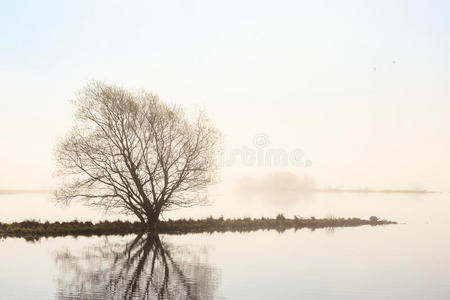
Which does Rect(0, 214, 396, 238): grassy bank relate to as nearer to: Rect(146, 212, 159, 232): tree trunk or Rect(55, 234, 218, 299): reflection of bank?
Rect(146, 212, 159, 232): tree trunk

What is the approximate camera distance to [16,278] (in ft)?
75.7

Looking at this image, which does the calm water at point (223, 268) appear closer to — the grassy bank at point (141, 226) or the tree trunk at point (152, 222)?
the grassy bank at point (141, 226)

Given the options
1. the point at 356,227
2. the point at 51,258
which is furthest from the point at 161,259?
the point at 356,227

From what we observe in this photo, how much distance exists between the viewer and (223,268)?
26.8 meters

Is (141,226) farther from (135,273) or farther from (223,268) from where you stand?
(135,273)

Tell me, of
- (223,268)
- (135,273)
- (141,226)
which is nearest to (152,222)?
(141,226)

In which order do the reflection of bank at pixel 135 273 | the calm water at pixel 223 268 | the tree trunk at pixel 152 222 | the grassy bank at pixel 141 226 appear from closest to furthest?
the reflection of bank at pixel 135 273 → the calm water at pixel 223 268 → the grassy bank at pixel 141 226 → the tree trunk at pixel 152 222

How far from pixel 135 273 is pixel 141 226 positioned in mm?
20640

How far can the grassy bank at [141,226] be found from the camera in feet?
133

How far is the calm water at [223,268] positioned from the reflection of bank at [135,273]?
0.04 m

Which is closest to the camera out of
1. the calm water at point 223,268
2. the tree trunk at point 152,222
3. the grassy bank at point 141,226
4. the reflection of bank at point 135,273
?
the reflection of bank at point 135,273

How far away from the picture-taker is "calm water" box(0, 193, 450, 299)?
69.5 ft

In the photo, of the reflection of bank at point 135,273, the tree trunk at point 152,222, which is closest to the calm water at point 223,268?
the reflection of bank at point 135,273

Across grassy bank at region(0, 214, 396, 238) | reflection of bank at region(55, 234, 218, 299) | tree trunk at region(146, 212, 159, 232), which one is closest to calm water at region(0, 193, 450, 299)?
reflection of bank at region(55, 234, 218, 299)
